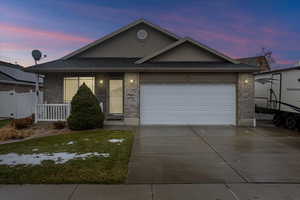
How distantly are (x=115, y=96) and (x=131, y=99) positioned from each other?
143cm

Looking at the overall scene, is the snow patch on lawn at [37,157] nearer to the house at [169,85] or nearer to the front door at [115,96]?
the house at [169,85]

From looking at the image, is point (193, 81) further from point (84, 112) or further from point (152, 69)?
point (84, 112)

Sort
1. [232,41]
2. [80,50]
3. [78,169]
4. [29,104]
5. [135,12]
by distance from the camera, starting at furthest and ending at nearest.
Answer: [232,41], [135,12], [29,104], [80,50], [78,169]

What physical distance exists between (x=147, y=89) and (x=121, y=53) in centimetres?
379

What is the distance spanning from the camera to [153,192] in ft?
12.6

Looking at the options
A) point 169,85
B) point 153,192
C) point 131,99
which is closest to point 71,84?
point 131,99

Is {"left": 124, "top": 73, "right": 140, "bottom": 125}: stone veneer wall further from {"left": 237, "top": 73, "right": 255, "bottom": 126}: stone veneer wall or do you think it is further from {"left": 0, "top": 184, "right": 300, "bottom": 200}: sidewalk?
{"left": 0, "top": 184, "right": 300, "bottom": 200}: sidewalk

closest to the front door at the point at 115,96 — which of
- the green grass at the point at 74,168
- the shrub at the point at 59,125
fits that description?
the shrub at the point at 59,125

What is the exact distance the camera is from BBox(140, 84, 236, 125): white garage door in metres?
12.0

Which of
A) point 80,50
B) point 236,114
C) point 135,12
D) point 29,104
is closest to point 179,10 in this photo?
point 135,12

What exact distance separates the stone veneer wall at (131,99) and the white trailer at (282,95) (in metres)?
7.35

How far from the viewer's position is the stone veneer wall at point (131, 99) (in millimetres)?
11758

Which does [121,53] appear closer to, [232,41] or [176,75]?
[176,75]

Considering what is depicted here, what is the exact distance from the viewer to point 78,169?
4.84 metres
